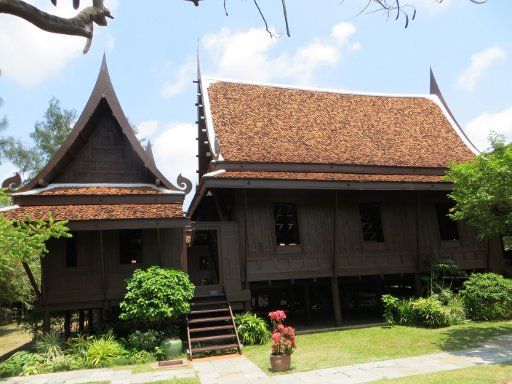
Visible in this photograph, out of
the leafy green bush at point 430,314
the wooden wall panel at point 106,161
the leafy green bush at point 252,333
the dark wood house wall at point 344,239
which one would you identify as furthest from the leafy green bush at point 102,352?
the leafy green bush at point 430,314

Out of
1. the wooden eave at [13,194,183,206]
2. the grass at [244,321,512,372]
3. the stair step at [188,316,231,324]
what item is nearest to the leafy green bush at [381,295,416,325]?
the grass at [244,321,512,372]

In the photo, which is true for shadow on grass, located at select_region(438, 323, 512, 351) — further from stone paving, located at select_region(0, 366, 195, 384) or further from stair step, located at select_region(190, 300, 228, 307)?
stone paving, located at select_region(0, 366, 195, 384)

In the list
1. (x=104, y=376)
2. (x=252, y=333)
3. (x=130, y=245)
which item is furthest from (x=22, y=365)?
(x=252, y=333)

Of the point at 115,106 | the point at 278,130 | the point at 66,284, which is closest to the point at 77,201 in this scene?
the point at 66,284

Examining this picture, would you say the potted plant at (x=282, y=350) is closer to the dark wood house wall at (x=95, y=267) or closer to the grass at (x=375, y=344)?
the grass at (x=375, y=344)

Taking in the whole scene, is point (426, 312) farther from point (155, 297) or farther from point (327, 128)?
point (327, 128)

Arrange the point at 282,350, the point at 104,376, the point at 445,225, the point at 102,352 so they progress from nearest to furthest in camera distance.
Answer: the point at 282,350 < the point at 104,376 < the point at 102,352 < the point at 445,225

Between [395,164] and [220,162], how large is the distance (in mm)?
6353

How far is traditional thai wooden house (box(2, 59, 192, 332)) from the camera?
10297 millimetres

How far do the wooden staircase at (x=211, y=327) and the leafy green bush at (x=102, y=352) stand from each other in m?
1.62

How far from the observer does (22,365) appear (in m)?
Answer: 8.58

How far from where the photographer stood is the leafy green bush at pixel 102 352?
28.3ft

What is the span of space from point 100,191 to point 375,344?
26.9 feet

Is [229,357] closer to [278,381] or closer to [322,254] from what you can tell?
[278,381]
